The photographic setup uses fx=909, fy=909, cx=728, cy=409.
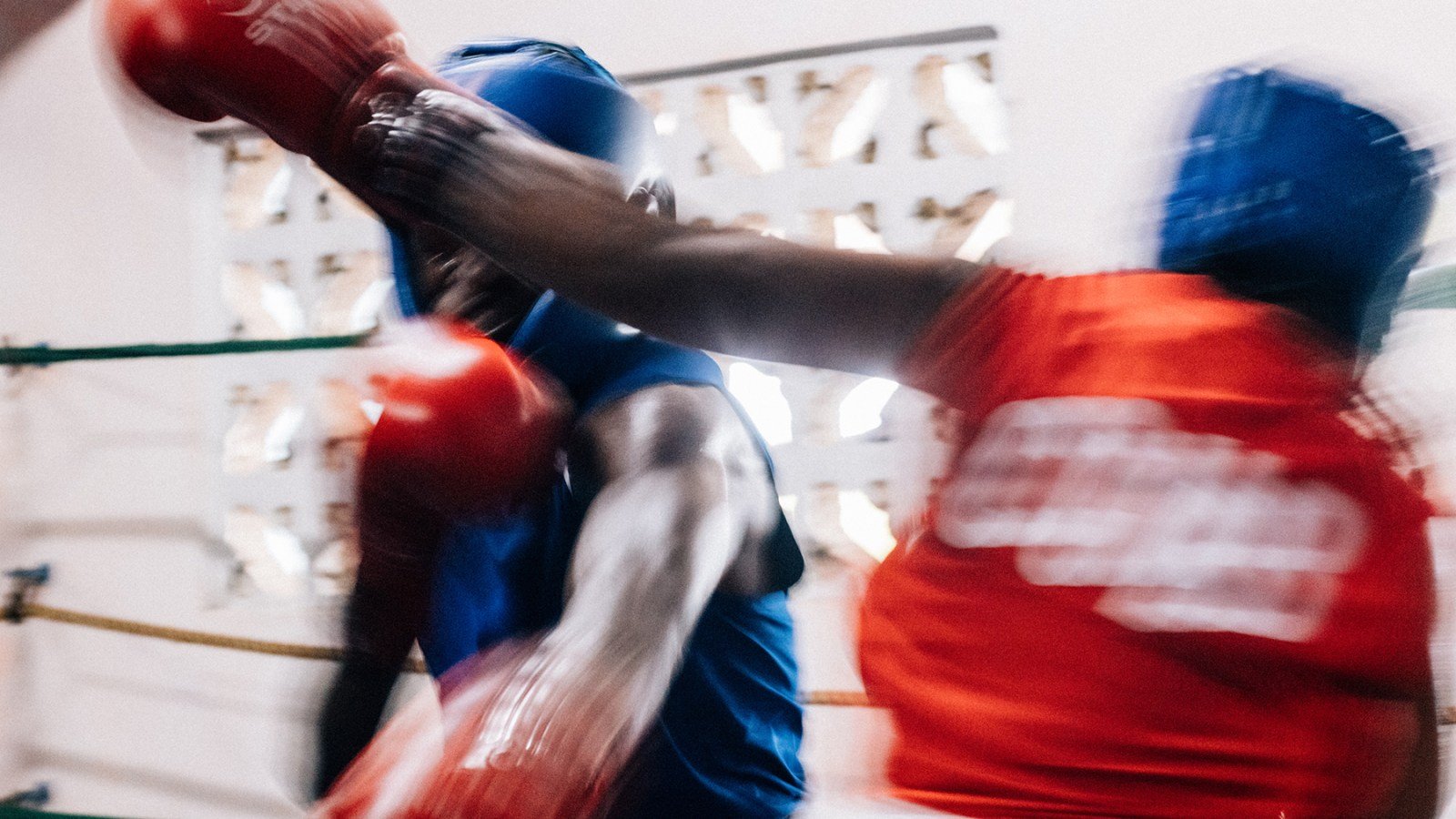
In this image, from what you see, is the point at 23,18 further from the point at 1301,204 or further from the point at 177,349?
the point at 1301,204

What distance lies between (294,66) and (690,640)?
0.39m

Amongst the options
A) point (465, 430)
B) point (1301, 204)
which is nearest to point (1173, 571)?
point (1301, 204)

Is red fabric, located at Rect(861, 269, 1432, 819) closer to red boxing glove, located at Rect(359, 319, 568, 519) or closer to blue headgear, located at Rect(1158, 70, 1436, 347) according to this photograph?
blue headgear, located at Rect(1158, 70, 1436, 347)

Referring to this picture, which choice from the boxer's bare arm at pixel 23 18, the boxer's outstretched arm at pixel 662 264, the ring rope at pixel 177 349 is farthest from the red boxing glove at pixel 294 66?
the boxer's bare arm at pixel 23 18

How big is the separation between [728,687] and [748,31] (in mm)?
1007

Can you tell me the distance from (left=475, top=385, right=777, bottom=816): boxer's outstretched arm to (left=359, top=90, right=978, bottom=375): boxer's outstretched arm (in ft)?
→ 0.48


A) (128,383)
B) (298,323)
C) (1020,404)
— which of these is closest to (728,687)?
(1020,404)

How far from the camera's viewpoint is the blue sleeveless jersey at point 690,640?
1.86ft

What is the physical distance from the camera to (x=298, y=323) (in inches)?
58.1

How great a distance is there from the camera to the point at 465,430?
48cm

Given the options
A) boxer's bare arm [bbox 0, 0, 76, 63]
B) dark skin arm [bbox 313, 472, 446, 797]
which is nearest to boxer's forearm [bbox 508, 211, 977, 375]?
dark skin arm [bbox 313, 472, 446, 797]

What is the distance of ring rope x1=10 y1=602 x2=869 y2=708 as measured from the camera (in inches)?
40.4

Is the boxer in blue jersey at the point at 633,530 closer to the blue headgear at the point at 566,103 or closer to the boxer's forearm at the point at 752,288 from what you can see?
the blue headgear at the point at 566,103

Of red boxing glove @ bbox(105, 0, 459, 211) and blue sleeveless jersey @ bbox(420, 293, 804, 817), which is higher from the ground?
red boxing glove @ bbox(105, 0, 459, 211)
